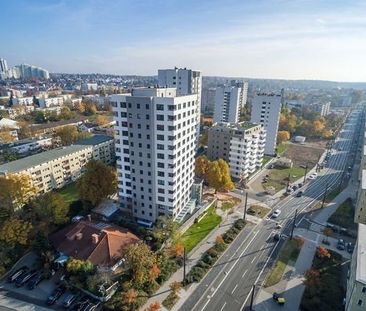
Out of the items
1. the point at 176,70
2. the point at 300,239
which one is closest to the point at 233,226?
the point at 300,239

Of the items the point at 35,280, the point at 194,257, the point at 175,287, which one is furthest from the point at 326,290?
the point at 35,280

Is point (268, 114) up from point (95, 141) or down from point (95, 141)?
up

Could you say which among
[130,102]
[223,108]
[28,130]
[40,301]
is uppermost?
[130,102]

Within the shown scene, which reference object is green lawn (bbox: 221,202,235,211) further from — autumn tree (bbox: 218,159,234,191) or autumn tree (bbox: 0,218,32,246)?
autumn tree (bbox: 0,218,32,246)

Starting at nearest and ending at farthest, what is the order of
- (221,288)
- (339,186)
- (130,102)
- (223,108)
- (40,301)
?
1. (40,301)
2. (221,288)
3. (130,102)
4. (339,186)
5. (223,108)

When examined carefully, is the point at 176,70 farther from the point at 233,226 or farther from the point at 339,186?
the point at 339,186

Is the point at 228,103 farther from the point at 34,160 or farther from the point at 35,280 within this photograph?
the point at 35,280

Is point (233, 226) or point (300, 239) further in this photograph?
point (233, 226)
